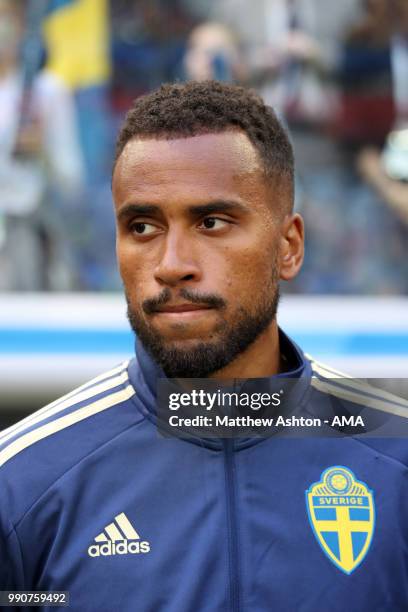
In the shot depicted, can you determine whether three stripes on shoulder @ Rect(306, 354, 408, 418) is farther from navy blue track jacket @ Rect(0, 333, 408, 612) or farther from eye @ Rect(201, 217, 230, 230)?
eye @ Rect(201, 217, 230, 230)

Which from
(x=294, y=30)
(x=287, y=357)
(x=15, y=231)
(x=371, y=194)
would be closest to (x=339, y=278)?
(x=371, y=194)

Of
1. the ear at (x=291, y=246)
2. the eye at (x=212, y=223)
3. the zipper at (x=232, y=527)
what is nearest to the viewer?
the zipper at (x=232, y=527)

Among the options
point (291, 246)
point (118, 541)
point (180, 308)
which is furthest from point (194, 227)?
point (118, 541)

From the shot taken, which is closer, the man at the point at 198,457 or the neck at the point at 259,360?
the man at the point at 198,457

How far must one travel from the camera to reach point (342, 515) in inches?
53.7

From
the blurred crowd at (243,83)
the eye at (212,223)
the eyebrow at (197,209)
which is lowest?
the eye at (212,223)

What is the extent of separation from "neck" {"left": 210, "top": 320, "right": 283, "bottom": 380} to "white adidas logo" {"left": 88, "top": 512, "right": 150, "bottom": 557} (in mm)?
269

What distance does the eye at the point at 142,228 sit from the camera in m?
1.40

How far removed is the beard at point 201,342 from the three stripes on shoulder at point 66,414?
11 cm

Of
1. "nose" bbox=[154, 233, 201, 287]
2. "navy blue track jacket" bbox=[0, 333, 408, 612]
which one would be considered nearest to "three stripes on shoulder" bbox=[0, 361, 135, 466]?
"navy blue track jacket" bbox=[0, 333, 408, 612]

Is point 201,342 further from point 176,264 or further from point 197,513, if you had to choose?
point 197,513

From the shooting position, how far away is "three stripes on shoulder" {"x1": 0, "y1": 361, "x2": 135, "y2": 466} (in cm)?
139

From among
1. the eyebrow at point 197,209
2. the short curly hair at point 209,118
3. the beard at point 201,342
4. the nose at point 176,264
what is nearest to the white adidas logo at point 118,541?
the beard at point 201,342

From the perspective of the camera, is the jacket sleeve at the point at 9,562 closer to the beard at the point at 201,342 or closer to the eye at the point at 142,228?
the beard at the point at 201,342
